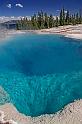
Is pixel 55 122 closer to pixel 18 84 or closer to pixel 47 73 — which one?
pixel 18 84

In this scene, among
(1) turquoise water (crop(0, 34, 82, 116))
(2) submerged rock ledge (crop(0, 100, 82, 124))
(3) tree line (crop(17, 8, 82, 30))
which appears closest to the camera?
(2) submerged rock ledge (crop(0, 100, 82, 124))

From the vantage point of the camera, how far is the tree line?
111688 mm

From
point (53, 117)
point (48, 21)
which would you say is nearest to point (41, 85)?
point (53, 117)

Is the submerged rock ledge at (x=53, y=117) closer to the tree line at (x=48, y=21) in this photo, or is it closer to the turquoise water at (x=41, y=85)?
the turquoise water at (x=41, y=85)

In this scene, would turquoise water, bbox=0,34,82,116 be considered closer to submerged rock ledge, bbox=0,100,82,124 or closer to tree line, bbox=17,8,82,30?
submerged rock ledge, bbox=0,100,82,124

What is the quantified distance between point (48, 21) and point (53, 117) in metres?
95.4

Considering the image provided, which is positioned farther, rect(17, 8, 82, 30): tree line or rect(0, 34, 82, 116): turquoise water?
rect(17, 8, 82, 30): tree line

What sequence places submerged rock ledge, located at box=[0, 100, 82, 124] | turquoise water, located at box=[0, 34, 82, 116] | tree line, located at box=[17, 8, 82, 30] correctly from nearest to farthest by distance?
submerged rock ledge, located at box=[0, 100, 82, 124] < turquoise water, located at box=[0, 34, 82, 116] < tree line, located at box=[17, 8, 82, 30]

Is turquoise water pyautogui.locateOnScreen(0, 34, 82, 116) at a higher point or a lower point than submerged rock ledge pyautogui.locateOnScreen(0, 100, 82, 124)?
lower

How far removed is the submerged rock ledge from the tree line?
92.5m

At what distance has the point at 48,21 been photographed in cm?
11175

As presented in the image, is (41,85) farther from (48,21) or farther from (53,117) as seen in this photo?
(48,21)

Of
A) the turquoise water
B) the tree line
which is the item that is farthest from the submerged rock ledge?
the tree line

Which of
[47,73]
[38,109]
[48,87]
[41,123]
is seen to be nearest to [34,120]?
[41,123]
